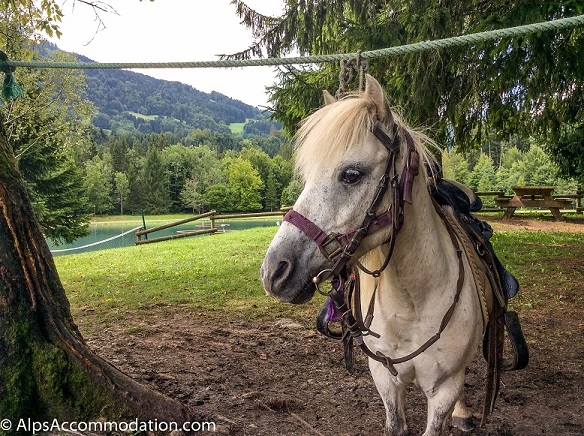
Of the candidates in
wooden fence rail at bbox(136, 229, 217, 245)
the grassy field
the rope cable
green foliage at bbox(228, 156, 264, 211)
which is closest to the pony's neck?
the rope cable

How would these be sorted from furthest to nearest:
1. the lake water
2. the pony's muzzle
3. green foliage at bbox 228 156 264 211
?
green foliage at bbox 228 156 264 211 < the lake water < the pony's muzzle

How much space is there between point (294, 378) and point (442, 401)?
1873 millimetres

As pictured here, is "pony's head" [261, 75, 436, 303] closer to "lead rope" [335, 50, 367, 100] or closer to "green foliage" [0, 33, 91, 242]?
"lead rope" [335, 50, 367, 100]

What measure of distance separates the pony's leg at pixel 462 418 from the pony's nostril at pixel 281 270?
2.03 m

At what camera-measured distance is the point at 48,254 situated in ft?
8.63

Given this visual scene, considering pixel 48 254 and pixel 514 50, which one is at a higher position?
pixel 514 50

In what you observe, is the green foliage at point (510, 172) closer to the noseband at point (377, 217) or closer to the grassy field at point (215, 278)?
the grassy field at point (215, 278)

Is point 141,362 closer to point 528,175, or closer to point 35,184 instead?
point 35,184

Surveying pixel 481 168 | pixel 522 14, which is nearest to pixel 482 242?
pixel 522 14

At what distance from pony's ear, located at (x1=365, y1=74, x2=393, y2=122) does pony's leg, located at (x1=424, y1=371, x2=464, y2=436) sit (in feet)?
4.13

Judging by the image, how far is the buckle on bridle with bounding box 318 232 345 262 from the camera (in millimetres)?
1601

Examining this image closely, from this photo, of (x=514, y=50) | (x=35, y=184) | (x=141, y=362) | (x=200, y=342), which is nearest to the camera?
(x=141, y=362)

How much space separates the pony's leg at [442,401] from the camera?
82.4 inches

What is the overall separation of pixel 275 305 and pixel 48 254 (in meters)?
3.97
